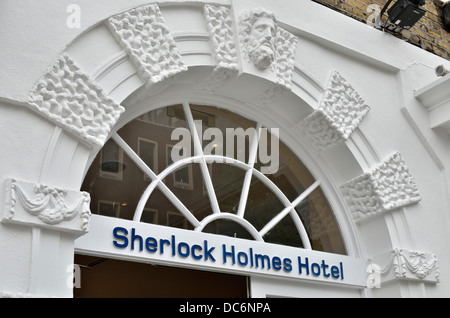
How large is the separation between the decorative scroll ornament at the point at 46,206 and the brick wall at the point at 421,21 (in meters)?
3.34

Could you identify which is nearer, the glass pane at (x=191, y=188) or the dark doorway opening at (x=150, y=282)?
the glass pane at (x=191, y=188)

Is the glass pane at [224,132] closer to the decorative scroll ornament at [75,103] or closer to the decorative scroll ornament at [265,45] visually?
the decorative scroll ornament at [265,45]

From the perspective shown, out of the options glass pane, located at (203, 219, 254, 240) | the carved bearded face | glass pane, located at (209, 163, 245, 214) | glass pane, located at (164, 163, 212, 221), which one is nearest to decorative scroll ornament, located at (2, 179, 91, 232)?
glass pane, located at (164, 163, 212, 221)

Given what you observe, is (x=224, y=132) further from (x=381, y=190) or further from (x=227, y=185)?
(x=381, y=190)

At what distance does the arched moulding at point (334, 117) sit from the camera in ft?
18.2

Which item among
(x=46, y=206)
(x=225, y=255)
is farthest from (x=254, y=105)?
(x=46, y=206)

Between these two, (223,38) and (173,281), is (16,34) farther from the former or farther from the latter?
(173,281)

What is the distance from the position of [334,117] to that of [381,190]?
0.77 m

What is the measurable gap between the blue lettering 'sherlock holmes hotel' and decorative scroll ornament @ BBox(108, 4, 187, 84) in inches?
44.7

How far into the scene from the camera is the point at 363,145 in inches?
225

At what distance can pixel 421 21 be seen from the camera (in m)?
7.06

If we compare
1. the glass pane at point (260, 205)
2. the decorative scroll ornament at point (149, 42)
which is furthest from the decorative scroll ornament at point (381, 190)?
the decorative scroll ornament at point (149, 42)

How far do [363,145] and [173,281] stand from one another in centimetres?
306
